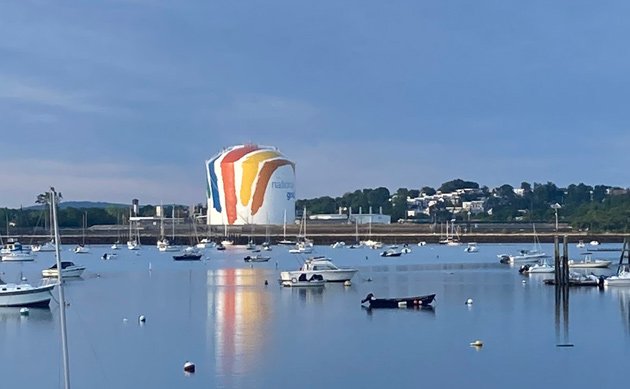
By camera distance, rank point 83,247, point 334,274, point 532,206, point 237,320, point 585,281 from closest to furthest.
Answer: point 237,320 → point 585,281 → point 334,274 → point 83,247 → point 532,206

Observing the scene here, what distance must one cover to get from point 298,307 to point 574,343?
39.7ft

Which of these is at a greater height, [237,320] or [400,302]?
[400,302]

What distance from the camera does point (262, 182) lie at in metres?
133

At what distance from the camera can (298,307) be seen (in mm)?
38250

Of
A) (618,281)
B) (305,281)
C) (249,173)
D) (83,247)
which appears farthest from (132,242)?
(618,281)

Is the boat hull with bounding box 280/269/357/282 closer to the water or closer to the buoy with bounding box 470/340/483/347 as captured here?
the water

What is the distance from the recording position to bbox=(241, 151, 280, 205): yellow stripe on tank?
131750 mm

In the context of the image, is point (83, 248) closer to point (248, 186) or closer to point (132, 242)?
point (132, 242)

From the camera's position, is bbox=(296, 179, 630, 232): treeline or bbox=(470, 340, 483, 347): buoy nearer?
bbox=(470, 340, 483, 347): buoy

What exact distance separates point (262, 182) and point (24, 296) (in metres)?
96.2

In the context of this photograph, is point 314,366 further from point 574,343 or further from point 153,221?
point 153,221

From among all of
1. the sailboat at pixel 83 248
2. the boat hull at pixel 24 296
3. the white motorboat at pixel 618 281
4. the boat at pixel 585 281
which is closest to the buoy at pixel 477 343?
the boat hull at pixel 24 296

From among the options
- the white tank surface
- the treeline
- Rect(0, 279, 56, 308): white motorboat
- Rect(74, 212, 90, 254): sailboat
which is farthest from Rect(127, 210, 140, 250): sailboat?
Rect(0, 279, 56, 308): white motorboat

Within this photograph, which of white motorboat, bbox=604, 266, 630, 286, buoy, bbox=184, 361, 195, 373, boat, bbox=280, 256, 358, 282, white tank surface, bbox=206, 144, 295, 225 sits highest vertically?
white tank surface, bbox=206, 144, 295, 225
